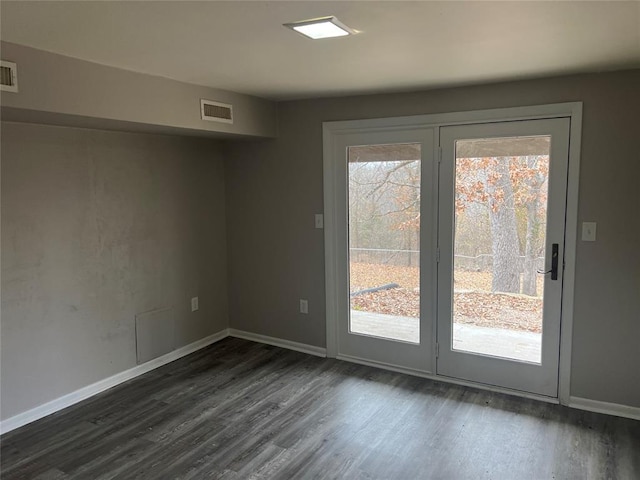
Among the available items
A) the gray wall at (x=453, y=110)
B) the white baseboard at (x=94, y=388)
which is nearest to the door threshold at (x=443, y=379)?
the gray wall at (x=453, y=110)

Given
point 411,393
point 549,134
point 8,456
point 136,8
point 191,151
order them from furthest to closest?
point 191,151, point 411,393, point 549,134, point 8,456, point 136,8

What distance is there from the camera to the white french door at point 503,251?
3.24 meters

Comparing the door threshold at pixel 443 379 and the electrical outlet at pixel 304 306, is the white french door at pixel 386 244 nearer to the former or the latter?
the door threshold at pixel 443 379

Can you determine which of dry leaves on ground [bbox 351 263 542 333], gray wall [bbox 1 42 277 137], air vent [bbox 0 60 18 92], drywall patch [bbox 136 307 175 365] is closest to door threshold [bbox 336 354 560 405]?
dry leaves on ground [bbox 351 263 542 333]

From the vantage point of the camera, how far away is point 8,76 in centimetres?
236

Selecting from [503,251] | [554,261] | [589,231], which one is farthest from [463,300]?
[589,231]

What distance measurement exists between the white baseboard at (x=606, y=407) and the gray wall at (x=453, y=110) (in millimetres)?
37

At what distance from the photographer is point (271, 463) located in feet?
8.87

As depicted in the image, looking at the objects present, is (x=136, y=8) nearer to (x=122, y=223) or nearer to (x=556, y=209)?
→ (x=122, y=223)

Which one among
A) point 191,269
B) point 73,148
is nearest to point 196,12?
point 73,148

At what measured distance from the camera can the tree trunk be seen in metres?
3.35

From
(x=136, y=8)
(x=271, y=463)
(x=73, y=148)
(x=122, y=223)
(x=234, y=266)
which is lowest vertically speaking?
(x=271, y=463)

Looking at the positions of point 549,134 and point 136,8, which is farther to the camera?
point 549,134

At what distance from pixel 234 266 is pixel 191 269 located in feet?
1.58
